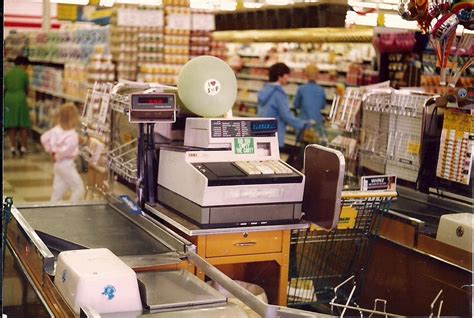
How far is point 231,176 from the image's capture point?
126 inches

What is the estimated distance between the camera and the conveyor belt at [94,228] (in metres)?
3.21

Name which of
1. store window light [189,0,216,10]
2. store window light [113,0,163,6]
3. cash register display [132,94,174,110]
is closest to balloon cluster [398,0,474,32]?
cash register display [132,94,174,110]

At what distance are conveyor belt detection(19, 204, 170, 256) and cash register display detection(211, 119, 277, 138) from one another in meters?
0.58

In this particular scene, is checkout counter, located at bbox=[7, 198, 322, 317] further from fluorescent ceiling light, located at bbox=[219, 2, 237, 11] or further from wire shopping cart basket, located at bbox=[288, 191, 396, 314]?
fluorescent ceiling light, located at bbox=[219, 2, 237, 11]

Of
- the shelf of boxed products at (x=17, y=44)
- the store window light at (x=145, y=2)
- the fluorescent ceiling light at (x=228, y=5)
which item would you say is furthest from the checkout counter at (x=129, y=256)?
the shelf of boxed products at (x=17, y=44)

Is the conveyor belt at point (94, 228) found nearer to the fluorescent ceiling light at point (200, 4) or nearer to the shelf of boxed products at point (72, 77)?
the fluorescent ceiling light at point (200, 4)

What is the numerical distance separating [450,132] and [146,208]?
189 cm

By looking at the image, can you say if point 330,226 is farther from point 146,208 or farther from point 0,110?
point 0,110

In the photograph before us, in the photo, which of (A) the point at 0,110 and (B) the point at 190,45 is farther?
(B) the point at 190,45

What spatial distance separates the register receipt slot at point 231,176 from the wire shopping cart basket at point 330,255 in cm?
34

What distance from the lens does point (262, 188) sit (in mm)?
3252

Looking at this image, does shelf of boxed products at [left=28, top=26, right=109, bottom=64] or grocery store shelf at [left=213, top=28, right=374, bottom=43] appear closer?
grocery store shelf at [left=213, top=28, right=374, bottom=43]

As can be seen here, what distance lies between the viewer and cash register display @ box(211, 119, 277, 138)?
3.37 metres

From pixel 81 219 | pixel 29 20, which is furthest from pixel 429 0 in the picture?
pixel 29 20
